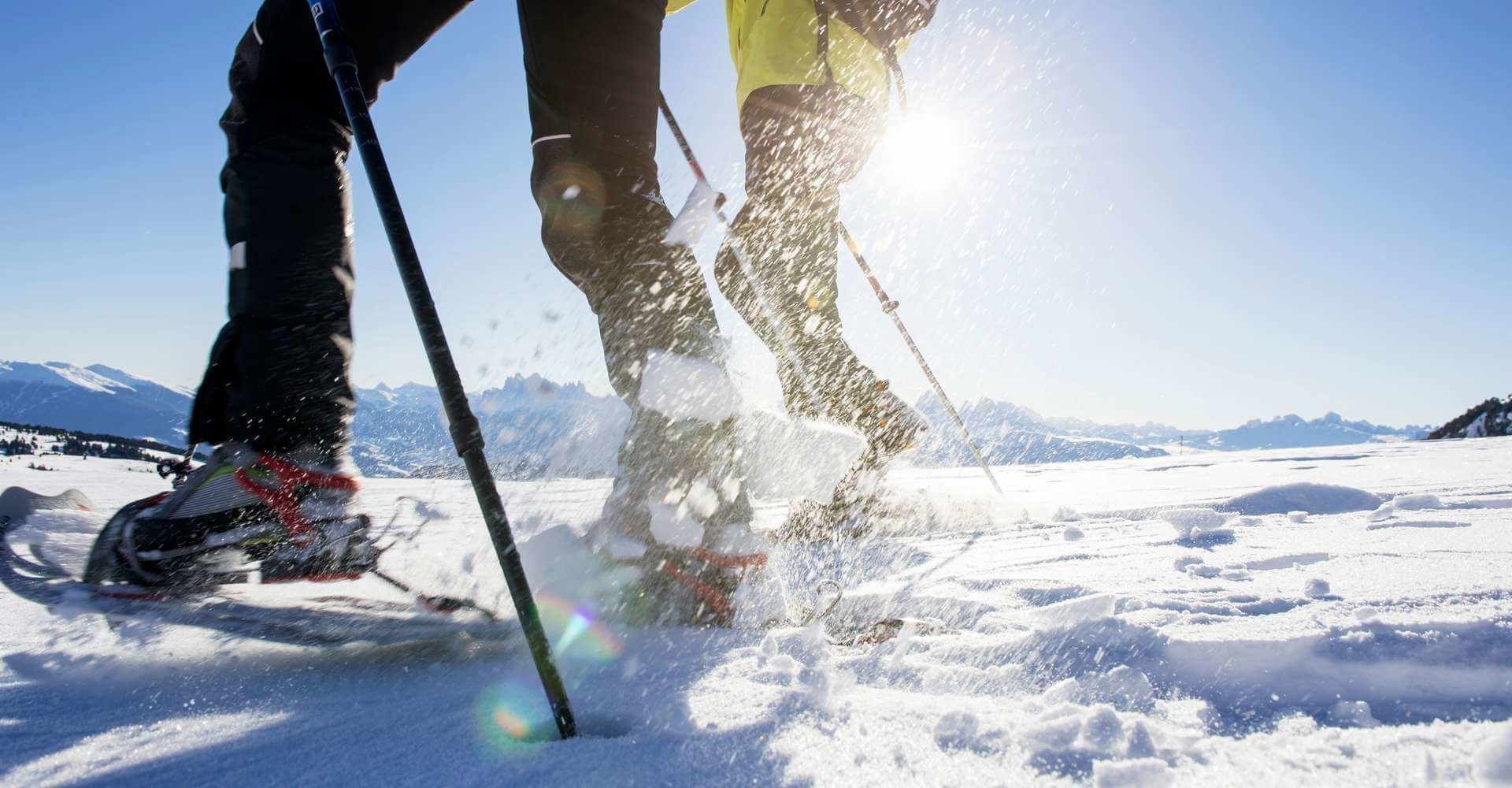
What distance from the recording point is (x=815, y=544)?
1915 millimetres

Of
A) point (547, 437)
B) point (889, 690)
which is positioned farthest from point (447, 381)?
point (547, 437)

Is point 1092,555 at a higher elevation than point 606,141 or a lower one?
lower

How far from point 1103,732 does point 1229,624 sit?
374 millimetres

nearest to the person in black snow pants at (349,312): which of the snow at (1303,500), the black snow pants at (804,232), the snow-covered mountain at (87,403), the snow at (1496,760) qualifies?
the black snow pants at (804,232)

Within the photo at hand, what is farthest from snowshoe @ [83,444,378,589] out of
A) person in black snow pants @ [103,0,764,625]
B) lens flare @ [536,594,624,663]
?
lens flare @ [536,594,624,663]

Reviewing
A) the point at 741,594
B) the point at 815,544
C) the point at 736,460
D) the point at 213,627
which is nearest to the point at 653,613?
the point at 741,594

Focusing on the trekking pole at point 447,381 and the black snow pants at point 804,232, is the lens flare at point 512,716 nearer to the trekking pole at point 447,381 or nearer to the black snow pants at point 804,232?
the trekking pole at point 447,381

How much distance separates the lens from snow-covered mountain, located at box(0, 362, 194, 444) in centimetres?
15012

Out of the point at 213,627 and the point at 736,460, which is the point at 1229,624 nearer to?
the point at 736,460

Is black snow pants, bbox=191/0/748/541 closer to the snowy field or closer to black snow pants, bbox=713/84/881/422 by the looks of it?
the snowy field

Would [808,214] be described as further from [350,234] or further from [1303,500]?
[1303,500]

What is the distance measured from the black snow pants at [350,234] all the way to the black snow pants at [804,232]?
0.57 m

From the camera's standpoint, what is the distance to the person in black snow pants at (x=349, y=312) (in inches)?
42.1

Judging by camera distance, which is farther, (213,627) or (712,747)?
(213,627)
